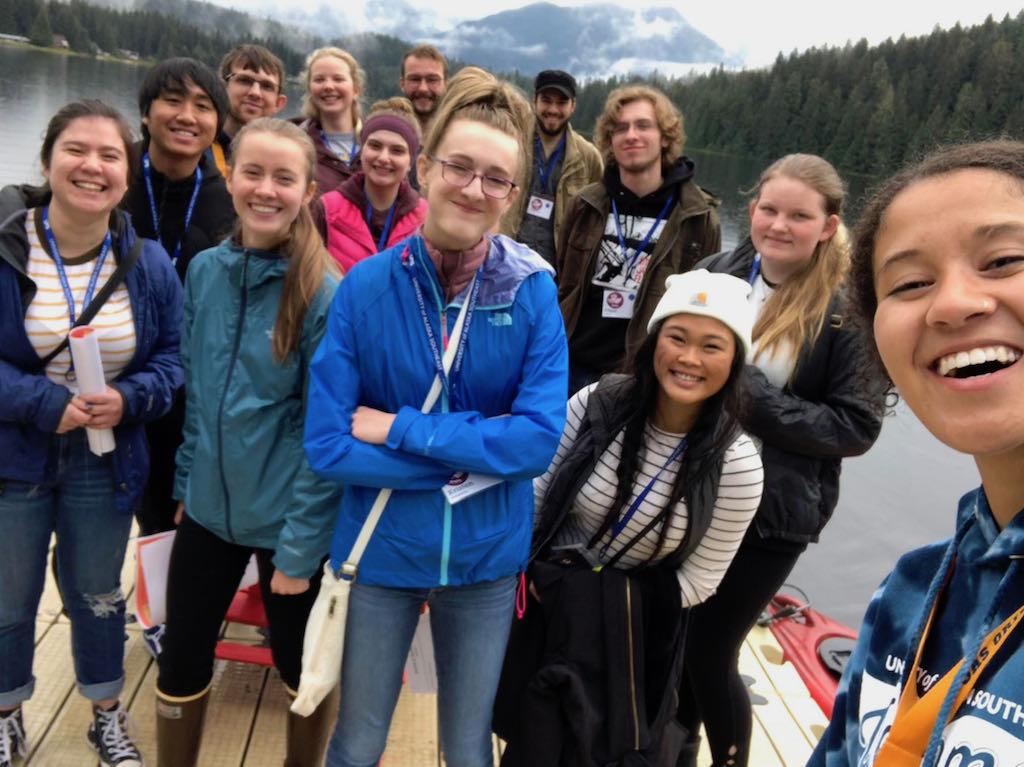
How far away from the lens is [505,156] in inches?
60.7

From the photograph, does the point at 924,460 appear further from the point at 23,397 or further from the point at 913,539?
the point at 23,397

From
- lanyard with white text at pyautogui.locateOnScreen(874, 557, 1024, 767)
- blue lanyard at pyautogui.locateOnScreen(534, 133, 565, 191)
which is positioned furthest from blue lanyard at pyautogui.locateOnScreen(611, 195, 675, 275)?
lanyard with white text at pyautogui.locateOnScreen(874, 557, 1024, 767)

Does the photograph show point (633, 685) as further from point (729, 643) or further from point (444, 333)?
point (444, 333)

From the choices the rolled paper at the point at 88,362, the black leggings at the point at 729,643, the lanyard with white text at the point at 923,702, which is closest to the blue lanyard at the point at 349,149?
the rolled paper at the point at 88,362

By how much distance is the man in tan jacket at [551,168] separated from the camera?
3.55m

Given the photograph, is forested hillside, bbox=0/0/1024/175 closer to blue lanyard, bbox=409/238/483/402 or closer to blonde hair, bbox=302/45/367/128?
blonde hair, bbox=302/45/367/128

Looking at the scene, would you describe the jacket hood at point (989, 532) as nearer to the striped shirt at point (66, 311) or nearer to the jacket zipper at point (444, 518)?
the jacket zipper at point (444, 518)

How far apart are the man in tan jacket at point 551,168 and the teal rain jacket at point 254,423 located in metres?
1.94

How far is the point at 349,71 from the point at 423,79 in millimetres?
714

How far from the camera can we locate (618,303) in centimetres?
300

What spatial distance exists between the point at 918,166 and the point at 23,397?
6.15 feet

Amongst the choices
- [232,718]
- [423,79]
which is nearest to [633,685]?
[232,718]

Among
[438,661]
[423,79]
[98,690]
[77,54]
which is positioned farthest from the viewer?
[77,54]

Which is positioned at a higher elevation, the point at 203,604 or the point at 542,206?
the point at 542,206
